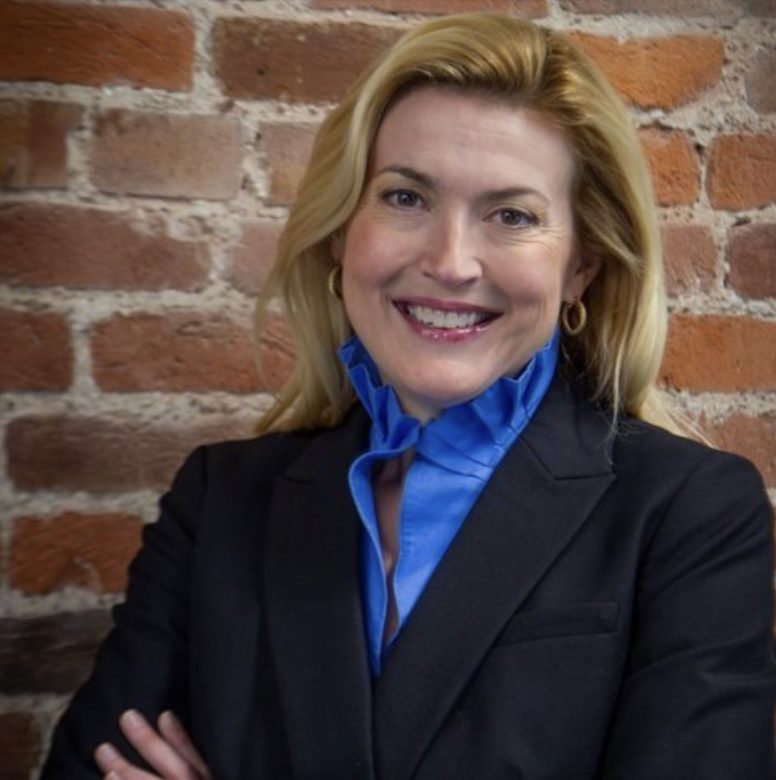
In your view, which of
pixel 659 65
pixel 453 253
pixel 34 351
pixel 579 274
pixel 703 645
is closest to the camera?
pixel 703 645

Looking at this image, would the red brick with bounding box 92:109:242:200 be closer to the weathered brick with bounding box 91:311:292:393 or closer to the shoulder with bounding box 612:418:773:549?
the weathered brick with bounding box 91:311:292:393

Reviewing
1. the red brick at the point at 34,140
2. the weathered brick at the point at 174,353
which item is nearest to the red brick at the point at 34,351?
the weathered brick at the point at 174,353

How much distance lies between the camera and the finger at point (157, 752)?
108cm

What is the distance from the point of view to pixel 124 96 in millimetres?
1284

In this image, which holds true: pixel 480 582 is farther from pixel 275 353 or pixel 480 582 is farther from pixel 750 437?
pixel 750 437

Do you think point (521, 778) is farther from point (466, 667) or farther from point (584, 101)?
point (584, 101)

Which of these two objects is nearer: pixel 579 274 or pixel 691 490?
pixel 691 490

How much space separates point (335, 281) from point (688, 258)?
16.9 inches

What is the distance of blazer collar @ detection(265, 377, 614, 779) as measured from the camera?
1.01m

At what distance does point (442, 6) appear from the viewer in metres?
1.36

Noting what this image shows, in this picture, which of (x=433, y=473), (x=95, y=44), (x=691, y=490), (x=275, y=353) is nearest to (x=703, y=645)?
(x=691, y=490)

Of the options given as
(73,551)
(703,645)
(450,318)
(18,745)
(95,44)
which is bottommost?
(18,745)

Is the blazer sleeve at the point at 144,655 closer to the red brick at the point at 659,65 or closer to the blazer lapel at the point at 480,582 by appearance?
the blazer lapel at the point at 480,582

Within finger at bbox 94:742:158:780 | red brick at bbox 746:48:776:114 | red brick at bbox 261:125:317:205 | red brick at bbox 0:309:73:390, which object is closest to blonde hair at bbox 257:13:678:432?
red brick at bbox 261:125:317:205
